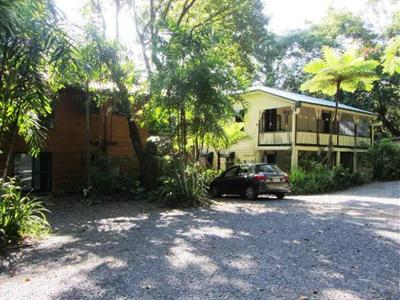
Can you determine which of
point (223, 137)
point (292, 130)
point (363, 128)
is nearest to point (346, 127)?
point (363, 128)

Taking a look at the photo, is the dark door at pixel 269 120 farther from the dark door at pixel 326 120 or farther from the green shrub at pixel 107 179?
the green shrub at pixel 107 179

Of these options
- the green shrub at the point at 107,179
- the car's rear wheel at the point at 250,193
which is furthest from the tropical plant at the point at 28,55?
the car's rear wheel at the point at 250,193

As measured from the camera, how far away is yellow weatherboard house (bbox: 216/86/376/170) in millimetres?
24641

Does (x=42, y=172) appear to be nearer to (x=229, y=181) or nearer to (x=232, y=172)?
(x=229, y=181)

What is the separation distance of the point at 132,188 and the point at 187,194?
4453 mm

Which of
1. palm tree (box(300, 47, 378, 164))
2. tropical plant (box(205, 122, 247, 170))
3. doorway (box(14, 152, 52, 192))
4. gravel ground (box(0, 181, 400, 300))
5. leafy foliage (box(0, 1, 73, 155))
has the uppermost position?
palm tree (box(300, 47, 378, 164))

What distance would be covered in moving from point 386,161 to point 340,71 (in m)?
8.12

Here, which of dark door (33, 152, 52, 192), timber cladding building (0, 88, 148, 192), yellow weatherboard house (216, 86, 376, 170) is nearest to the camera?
timber cladding building (0, 88, 148, 192)

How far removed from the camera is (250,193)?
627 inches

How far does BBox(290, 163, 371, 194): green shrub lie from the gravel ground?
28.3 feet

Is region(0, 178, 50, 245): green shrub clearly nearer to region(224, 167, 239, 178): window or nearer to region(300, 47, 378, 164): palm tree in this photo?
region(224, 167, 239, 178): window

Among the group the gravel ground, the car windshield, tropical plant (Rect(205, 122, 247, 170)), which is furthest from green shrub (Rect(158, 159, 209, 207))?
the car windshield

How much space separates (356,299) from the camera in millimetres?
4480

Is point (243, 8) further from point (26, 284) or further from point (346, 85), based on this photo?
point (26, 284)
